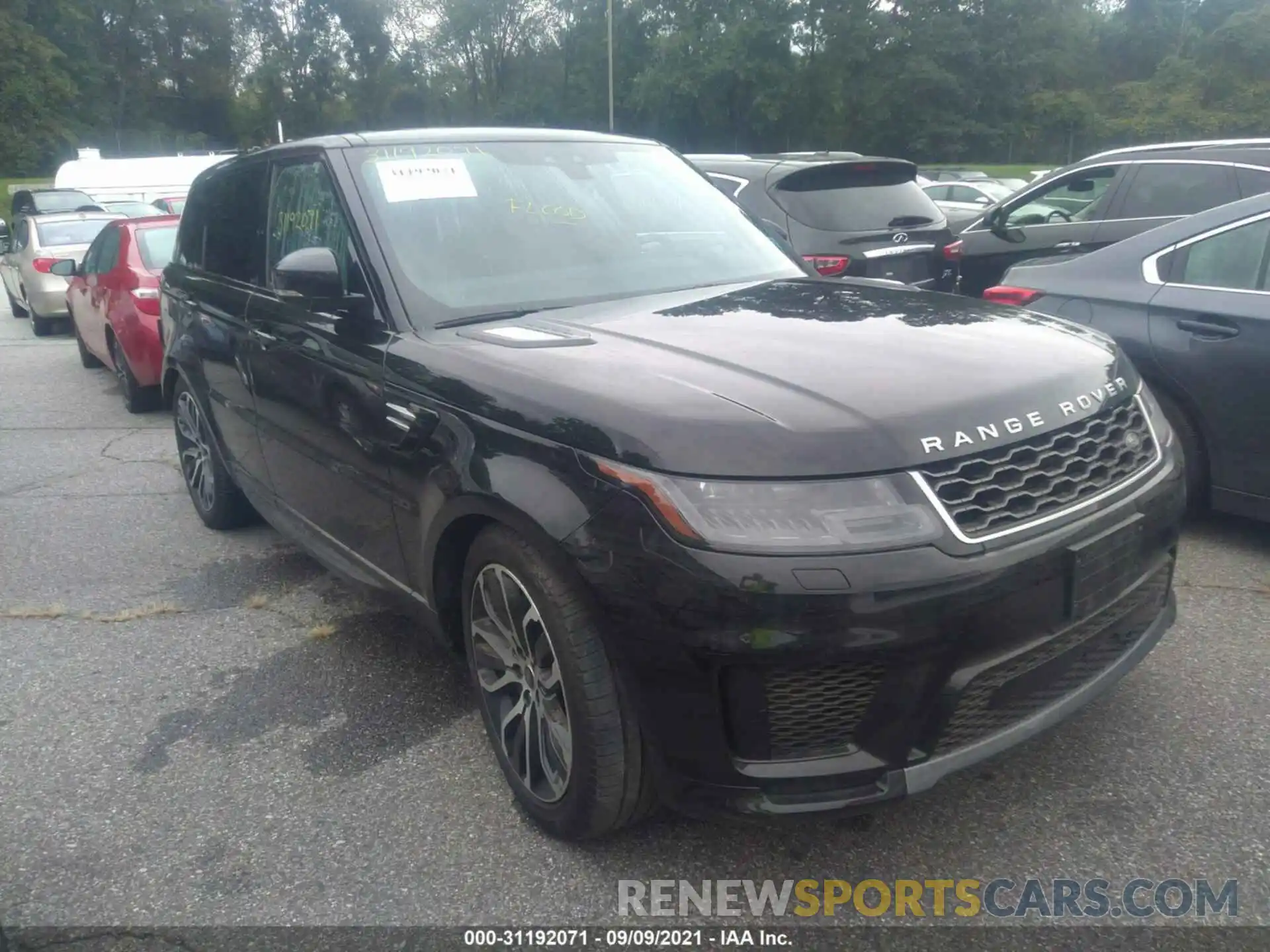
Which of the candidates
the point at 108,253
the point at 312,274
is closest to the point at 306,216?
the point at 312,274

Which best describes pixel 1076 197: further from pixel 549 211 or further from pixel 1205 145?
pixel 549 211

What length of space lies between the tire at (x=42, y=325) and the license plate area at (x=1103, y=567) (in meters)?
13.5

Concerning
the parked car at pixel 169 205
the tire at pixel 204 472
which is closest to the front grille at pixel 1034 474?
the tire at pixel 204 472

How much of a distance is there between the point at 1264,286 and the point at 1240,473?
29.5 inches

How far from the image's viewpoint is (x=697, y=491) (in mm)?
2225

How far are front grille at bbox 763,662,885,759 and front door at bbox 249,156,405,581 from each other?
1380 millimetres

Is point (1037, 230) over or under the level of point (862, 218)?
under

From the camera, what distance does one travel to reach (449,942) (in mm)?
2434

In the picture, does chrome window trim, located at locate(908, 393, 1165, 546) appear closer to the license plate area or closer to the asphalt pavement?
the license plate area

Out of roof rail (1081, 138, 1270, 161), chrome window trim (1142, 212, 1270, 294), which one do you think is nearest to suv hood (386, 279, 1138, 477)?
chrome window trim (1142, 212, 1270, 294)

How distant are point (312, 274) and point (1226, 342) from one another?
3473mm

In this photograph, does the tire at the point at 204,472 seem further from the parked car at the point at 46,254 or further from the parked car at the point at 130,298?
the parked car at the point at 46,254

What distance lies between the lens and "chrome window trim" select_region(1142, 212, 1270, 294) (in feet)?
14.3

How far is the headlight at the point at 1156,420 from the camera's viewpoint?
292 cm
